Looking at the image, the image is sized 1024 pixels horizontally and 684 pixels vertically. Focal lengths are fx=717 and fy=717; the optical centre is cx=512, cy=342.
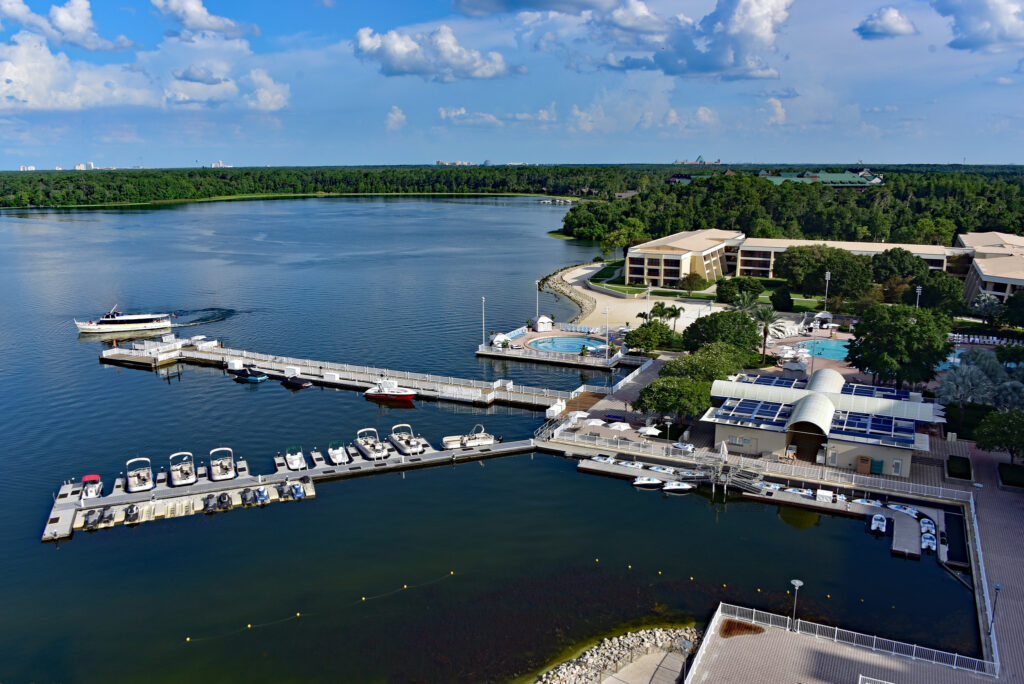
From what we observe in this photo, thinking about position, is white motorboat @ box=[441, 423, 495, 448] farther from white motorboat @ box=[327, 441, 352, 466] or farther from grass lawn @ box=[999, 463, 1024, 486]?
grass lawn @ box=[999, 463, 1024, 486]

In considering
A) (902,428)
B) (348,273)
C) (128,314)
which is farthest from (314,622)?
(348,273)

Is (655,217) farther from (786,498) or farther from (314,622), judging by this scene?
(314,622)

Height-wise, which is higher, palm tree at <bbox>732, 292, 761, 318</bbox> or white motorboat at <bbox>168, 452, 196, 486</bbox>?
palm tree at <bbox>732, 292, 761, 318</bbox>

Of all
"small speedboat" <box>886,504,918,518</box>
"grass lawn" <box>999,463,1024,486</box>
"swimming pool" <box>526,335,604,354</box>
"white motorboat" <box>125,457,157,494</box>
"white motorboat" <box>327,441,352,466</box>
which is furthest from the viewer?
"swimming pool" <box>526,335,604,354</box>

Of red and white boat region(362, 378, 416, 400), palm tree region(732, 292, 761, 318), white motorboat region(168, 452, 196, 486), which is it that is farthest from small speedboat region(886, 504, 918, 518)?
white motorboat region(168, 452, 196, 486)

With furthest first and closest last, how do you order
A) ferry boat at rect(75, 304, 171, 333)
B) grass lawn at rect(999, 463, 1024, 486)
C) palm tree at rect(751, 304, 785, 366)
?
ferry boat at rect(75, 304, 171, 333) → palm tree at rect(751, 304, 785, 366) → grass lawn at rect(999, 463, 1024, 486)

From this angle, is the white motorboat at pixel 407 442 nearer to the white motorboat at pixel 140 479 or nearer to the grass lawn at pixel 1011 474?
the white motorboat at pixel 140 479
